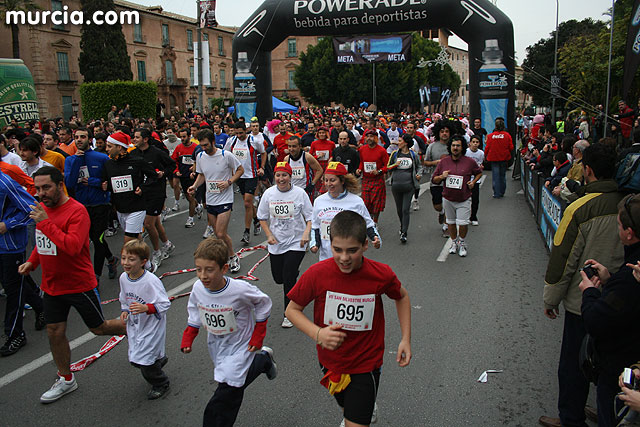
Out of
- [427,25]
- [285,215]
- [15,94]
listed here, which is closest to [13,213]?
[285,215]

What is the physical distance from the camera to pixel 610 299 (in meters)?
2.60

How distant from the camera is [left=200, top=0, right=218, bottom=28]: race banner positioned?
21.4 metres

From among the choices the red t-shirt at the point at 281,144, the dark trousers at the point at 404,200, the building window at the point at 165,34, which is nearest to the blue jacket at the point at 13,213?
the dark trousers at the point at 404,200

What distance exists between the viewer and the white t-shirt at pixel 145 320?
4.07 m

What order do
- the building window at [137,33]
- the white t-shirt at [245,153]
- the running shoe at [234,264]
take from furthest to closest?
the building window at [137,33]
the white t-shirt at [245,153]
the running shoe at [234,264]

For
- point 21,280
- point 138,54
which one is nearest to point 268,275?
point 21,280

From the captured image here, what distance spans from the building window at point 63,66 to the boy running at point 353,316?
46.1 metres

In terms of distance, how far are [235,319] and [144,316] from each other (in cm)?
110

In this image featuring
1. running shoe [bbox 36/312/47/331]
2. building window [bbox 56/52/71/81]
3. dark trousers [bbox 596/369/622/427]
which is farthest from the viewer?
building window [bbox 56/52/71/81]

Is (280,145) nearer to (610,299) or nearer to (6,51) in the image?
(610,299)

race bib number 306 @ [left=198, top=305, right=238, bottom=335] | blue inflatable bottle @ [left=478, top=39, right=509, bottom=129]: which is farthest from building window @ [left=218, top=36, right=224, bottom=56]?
race bib number 306 @ [left=198, top=305, right=238, bottom=335]

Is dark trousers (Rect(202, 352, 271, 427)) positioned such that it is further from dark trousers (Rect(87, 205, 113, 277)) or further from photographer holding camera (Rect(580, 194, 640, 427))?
dark trousers (Rect(87, 205, 113, 277))

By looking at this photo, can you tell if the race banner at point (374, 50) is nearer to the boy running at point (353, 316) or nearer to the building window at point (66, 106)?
the boy running at point (353, 316)

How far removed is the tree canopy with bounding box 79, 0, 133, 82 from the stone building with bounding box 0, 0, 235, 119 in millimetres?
2761
